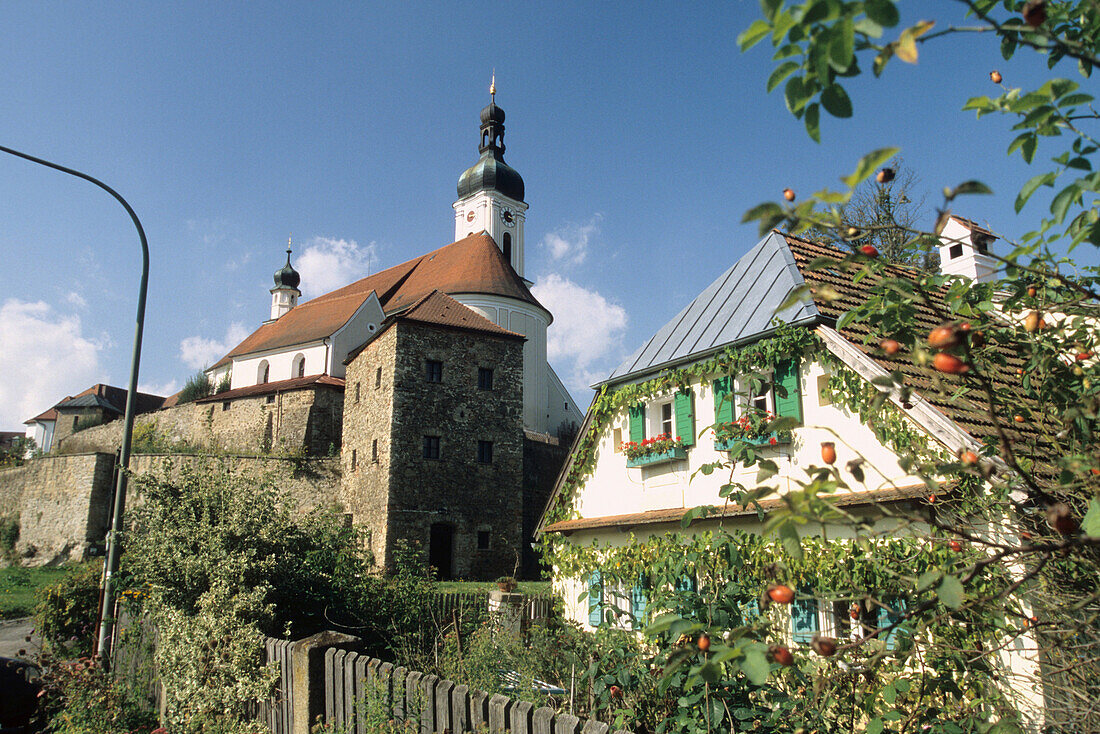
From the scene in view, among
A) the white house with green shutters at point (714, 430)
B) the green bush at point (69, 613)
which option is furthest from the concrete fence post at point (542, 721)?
the green bush at point (69, 613)

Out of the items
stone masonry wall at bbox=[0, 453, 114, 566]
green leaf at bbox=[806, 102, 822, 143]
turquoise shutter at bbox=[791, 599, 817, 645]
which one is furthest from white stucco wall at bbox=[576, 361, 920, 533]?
stone masonry wall at bbox=[0, 453, 114, 566]

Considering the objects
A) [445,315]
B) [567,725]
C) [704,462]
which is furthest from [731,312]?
[445,315]

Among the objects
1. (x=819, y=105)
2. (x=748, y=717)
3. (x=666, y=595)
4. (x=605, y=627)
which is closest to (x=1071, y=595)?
(x=748, y=717)

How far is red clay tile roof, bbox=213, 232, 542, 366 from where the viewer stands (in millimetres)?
38656

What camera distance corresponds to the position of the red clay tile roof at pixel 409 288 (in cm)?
3866

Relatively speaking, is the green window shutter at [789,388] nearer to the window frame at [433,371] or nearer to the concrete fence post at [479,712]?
the concrete fence post at [479,712]

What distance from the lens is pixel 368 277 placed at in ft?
156

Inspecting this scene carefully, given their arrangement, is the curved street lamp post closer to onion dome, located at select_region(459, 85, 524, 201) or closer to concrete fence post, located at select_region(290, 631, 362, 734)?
concrete fence post, located at select_region(290, 631, 362, 734)

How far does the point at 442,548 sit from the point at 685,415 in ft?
64.0

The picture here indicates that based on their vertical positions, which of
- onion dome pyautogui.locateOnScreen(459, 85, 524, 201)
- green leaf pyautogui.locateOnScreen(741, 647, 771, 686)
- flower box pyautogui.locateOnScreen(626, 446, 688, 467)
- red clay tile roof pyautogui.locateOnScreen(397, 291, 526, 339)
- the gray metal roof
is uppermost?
onion dome pyautogui.locateOnScreen(459, 85, 524, 201)

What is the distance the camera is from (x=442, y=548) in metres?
28.0

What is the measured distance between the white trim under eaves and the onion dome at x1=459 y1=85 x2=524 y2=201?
43.7 meters

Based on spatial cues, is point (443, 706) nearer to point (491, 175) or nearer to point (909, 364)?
point (909, 364)

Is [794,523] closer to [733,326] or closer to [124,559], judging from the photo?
[733,326]
